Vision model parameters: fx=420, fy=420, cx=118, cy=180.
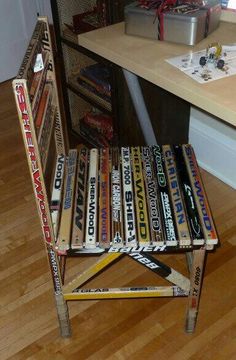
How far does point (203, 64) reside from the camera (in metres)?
1.13

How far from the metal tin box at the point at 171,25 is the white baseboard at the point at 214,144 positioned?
61 cm

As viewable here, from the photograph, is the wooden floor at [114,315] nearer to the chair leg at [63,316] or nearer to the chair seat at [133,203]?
the chair leg at [63,316]

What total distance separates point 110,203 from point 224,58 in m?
Answer: 0.52

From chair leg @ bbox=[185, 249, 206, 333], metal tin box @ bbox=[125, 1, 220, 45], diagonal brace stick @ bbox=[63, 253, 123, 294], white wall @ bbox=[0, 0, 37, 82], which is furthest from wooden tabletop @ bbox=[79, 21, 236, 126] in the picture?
white wall @ bbox=[0, 0, 37, 82]

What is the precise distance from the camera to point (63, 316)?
1.31m

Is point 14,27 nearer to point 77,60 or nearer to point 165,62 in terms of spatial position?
point 77,60

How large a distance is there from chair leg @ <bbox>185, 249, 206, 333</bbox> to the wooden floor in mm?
→ 63

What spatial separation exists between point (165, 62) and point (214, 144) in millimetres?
834

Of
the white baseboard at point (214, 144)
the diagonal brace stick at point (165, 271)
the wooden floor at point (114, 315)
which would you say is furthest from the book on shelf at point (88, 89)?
the diagonal brace stick at point (165, 271)

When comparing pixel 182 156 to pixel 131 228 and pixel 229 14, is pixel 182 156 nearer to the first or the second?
pixel 131 228

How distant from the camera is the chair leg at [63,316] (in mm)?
1263

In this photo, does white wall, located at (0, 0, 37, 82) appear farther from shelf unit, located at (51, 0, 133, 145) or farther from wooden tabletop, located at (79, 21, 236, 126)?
wooden tabletop, located at (79, 21, 236, 126)

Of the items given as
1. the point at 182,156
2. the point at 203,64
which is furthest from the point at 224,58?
the point at 182,156

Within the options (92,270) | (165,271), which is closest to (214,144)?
(165,271)
